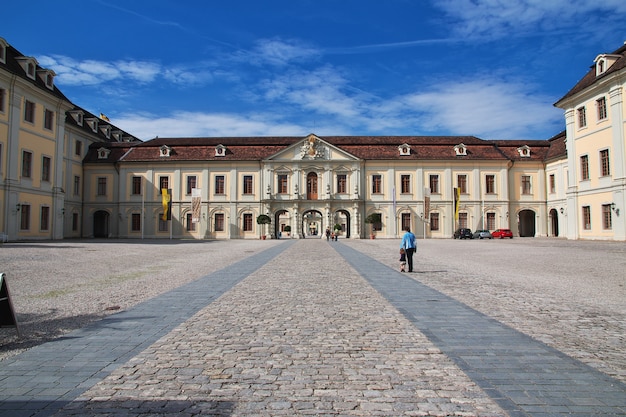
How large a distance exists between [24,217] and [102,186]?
16444 millimetres

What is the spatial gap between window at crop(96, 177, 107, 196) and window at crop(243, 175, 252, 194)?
1541 centimetres

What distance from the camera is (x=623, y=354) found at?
497cm

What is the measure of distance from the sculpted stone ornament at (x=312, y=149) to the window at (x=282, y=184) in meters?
3.11

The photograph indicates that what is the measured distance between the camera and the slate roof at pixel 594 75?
31547mm

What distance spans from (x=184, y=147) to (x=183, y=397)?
166ft

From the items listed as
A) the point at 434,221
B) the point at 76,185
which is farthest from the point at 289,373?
the point at 76,185

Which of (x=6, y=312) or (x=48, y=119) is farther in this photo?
(x=48, y=119)

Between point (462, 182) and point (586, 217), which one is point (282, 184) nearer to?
point (462, 182)

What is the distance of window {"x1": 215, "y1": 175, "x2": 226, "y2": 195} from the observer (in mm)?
50688

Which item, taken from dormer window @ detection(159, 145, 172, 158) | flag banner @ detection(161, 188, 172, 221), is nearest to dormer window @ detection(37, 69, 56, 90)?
flag banner @ detection(161, 188, 172, 221)

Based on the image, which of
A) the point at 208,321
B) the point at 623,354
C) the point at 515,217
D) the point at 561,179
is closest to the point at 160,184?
the point at 515,217

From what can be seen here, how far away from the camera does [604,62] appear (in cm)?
3334

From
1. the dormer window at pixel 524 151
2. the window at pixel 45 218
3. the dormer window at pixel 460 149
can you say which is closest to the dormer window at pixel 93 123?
the window at pixel 45 218

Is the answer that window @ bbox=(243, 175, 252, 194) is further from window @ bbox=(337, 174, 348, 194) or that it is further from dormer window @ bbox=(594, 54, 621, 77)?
dormer window @ bbox=(594, 54, 621, 77)
